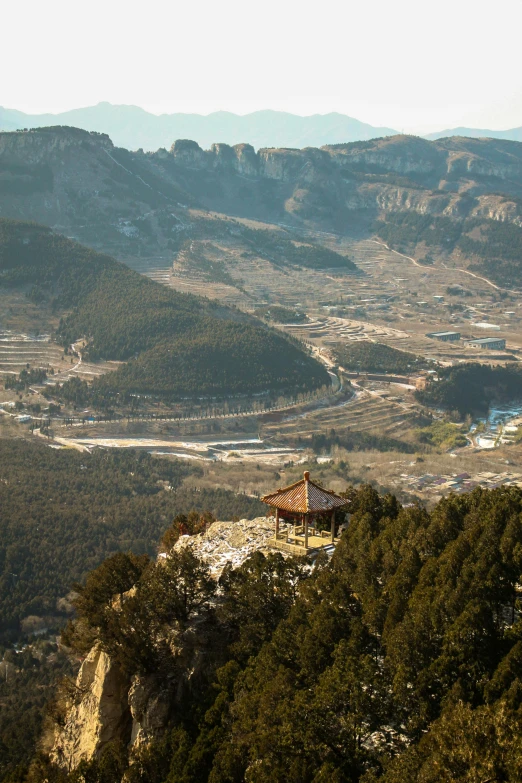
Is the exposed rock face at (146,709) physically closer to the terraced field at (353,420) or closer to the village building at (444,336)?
the terraced field at (353,420)

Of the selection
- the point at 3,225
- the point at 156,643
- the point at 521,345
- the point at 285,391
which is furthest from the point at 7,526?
the point at 521,345

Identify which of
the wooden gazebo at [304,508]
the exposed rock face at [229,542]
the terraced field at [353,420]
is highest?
the wooden gazebo at [304,508]

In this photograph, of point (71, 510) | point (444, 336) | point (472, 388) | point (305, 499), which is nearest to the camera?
point (305, 499)

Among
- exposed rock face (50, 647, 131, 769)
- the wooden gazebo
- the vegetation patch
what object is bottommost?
the vegetation patch

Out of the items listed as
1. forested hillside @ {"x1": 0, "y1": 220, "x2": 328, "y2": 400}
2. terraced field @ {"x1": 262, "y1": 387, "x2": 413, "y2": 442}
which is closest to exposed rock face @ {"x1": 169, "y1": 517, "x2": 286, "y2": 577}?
terraced field @ {"x1": 262, "y1": 387, "x2": 413, "y2": 442}

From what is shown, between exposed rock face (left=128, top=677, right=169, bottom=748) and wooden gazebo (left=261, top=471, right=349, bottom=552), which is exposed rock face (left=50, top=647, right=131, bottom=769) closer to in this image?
exposed rock face (left=128, top=677, right=169, bottom=748)

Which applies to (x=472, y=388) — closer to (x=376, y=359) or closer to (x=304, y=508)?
(x=376, y=359)

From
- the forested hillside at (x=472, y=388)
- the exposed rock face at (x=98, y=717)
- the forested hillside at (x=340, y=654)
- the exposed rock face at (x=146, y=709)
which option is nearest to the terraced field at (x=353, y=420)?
the forested hillside at (x=472, y=388)

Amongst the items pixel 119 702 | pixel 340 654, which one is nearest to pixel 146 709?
pixel 119 702
